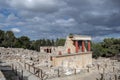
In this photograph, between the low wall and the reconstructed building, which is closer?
the low wall

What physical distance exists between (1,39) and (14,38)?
3687 mm

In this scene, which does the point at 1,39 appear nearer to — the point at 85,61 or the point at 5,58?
the point at 5,58

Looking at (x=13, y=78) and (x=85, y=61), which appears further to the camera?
(x=85, y=61)

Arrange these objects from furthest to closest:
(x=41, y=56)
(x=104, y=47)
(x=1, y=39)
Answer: (x=104, y=47) → (x=1, y=39) → (x=41, y=56)

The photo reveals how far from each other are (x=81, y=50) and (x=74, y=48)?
1318mm

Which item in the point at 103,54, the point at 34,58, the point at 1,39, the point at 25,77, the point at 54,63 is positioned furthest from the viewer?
the point at 103,54

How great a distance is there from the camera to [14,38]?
46.2m

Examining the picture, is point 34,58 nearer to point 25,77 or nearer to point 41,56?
point 41,56

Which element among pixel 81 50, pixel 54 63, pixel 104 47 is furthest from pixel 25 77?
pixel 104 47

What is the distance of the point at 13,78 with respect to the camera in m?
11.6

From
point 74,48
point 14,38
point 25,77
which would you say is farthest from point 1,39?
point 25,77

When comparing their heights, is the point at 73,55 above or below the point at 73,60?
above

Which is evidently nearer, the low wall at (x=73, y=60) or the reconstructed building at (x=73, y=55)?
the low wall at (x=73, y=60)

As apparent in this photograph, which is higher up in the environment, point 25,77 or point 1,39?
point 1,39
